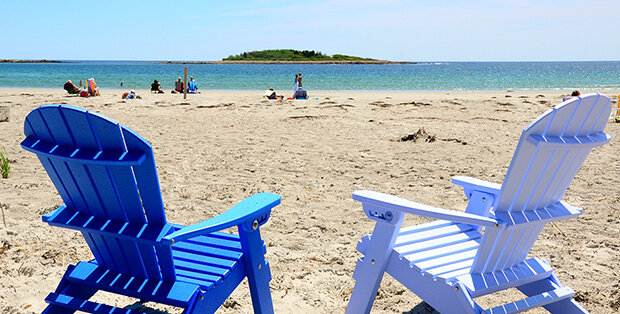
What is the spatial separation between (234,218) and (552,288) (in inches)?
54.9

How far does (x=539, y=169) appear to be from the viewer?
5.37ft

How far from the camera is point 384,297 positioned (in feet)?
7.80

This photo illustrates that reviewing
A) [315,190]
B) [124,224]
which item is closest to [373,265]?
[124,224]

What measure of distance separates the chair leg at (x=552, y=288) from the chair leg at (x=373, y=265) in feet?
2.18

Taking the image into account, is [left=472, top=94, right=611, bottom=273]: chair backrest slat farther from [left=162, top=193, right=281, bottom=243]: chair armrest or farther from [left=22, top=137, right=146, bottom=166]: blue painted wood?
[left=22, top=137, right=146, bottom=166]: blue painted wood

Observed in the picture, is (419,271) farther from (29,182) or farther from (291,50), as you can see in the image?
(291,50)

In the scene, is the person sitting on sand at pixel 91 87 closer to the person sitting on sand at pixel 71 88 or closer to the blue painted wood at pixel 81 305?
the person sitting on sand at pixel 71 88

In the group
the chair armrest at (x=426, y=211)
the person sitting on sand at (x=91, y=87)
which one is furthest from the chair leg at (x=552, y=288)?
the person sitting on sand at (x=91, y=87)

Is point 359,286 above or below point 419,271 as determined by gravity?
below

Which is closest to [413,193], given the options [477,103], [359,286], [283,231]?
[283,231]

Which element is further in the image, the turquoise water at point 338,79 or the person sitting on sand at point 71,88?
the turquoise water at point 338,79

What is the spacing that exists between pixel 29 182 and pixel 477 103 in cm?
925

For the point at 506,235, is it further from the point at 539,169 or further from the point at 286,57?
the point at 286,57

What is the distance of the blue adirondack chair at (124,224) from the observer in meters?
1.40
